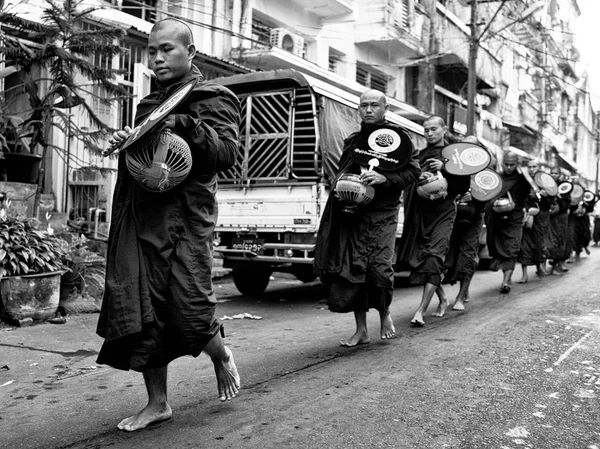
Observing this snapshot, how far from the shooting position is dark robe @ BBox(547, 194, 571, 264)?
12072mm

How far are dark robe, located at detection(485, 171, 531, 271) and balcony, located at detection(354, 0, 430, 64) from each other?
11176 millimetres

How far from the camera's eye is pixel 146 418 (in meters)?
3.28

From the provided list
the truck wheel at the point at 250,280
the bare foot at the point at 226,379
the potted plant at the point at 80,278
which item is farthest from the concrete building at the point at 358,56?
the bare foot at the point at 226,379

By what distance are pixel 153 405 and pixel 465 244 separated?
516 cm

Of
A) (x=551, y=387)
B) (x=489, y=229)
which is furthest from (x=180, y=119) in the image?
(x=489, y=229)

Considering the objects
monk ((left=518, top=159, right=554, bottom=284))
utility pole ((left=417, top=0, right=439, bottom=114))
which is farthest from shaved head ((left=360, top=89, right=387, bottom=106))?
utility pole ((left=417, top=0, right=439, bottom=114))

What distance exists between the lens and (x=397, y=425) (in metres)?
3.36

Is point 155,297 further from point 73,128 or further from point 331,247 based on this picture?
point 73,128

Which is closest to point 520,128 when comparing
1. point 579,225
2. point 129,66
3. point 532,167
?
point 579,225

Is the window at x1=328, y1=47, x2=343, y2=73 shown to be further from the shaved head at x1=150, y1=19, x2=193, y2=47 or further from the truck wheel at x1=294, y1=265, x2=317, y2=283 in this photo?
the shaved head at x1=150, y1=19, x2=193, y2=47

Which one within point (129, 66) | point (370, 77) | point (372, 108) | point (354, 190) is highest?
point (370, 77)

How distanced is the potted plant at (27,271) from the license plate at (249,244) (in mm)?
2336

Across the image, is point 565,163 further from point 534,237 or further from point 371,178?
point 371,178

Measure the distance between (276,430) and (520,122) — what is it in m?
33.2
